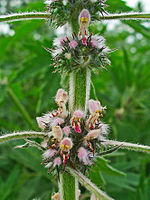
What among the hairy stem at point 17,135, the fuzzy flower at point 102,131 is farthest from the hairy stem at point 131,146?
the hairy stem at point 17,135

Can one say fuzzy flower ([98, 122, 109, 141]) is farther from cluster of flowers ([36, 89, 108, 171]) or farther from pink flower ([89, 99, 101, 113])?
pink flower ([89, 99, 101, 113])

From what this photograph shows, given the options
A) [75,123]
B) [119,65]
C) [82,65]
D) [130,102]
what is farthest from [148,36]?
[130,102]

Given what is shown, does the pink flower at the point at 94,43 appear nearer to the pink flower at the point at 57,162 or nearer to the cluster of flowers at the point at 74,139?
the cluster of flowers at the point at 74,139

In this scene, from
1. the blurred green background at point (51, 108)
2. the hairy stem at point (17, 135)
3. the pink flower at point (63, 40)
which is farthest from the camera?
the blurred green background at point (51, 108)

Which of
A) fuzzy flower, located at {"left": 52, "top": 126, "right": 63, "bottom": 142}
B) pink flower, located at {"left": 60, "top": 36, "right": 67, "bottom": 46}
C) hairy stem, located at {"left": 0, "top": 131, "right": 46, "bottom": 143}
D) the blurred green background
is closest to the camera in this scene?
hairy stem, located at {"left": 0, "top": 131, "right": 46, "bottom": 143}

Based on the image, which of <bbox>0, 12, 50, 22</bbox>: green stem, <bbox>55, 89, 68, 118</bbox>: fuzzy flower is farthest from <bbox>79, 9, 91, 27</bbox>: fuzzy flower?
<bbox>55, 89, 68, 118</bbox>: fuzzy flower

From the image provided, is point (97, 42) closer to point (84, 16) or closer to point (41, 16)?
point (84, 16)
